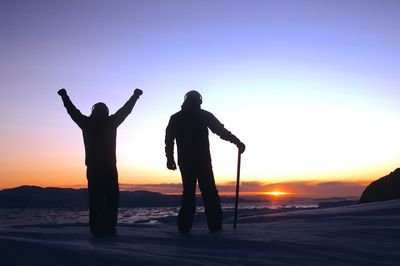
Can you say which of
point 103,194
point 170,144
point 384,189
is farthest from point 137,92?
point 384,189

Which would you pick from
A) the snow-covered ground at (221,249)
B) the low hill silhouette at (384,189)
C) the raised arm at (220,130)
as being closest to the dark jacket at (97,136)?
the snow-covered ground at (221,249)

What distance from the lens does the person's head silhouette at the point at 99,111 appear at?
20.2ft

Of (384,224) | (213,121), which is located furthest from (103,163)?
(384,224)

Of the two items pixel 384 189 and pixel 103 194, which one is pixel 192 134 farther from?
pixel 384 189

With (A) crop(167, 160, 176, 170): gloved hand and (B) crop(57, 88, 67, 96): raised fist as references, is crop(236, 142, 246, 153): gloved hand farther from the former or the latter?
(B) crop(57, 88, 67, 96): raised fist

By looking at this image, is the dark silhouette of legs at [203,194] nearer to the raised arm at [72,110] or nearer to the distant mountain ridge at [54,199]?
the raised arm at [72,110]

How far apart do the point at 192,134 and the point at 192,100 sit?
1.66 feet

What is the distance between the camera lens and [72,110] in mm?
6223

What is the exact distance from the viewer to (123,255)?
11.4 feet

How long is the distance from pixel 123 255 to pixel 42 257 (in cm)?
60

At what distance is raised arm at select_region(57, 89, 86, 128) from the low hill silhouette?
12402 mm

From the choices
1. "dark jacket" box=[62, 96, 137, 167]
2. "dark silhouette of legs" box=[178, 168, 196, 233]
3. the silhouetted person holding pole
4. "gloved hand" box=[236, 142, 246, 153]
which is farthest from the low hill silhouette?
"dark jacket" box=[62, 96, 137, 167]

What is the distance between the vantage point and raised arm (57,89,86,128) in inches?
244

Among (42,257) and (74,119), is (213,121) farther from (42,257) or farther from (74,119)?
(42,257)
